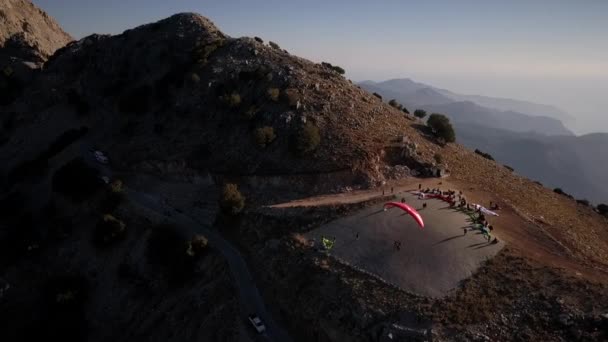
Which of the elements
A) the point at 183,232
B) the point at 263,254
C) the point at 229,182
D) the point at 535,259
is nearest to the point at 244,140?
the point at 229,182

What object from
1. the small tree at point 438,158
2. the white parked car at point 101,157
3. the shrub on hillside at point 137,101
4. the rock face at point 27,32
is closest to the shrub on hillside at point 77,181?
the white parked car at point 101,157

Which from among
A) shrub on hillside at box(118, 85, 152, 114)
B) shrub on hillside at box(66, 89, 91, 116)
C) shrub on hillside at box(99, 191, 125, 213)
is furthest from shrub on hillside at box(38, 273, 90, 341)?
shrub on hillside at box(66, 89, 91, 116)

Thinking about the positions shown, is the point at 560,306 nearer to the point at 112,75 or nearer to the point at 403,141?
the point at 403,141

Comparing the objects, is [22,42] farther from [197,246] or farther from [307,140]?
[307,140]

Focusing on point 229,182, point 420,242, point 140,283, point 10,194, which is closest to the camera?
point 420,242

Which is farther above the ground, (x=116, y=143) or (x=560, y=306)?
(x=116, y=143)

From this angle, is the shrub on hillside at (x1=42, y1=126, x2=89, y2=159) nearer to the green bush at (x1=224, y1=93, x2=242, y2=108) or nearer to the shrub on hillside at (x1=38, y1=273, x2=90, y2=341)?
the shrub on hillside at (x1=38, y1=273, x2=90, y2=341)

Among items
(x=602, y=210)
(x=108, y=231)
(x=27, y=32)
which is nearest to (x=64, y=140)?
(x=108, y=231)

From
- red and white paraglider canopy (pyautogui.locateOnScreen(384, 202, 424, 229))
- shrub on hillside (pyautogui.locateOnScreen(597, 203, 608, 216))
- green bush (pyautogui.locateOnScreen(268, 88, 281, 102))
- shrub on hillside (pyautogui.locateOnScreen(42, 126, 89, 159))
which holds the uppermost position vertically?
green bush (pyautogui.locateOnScreen(268, 88, 281, 102))
